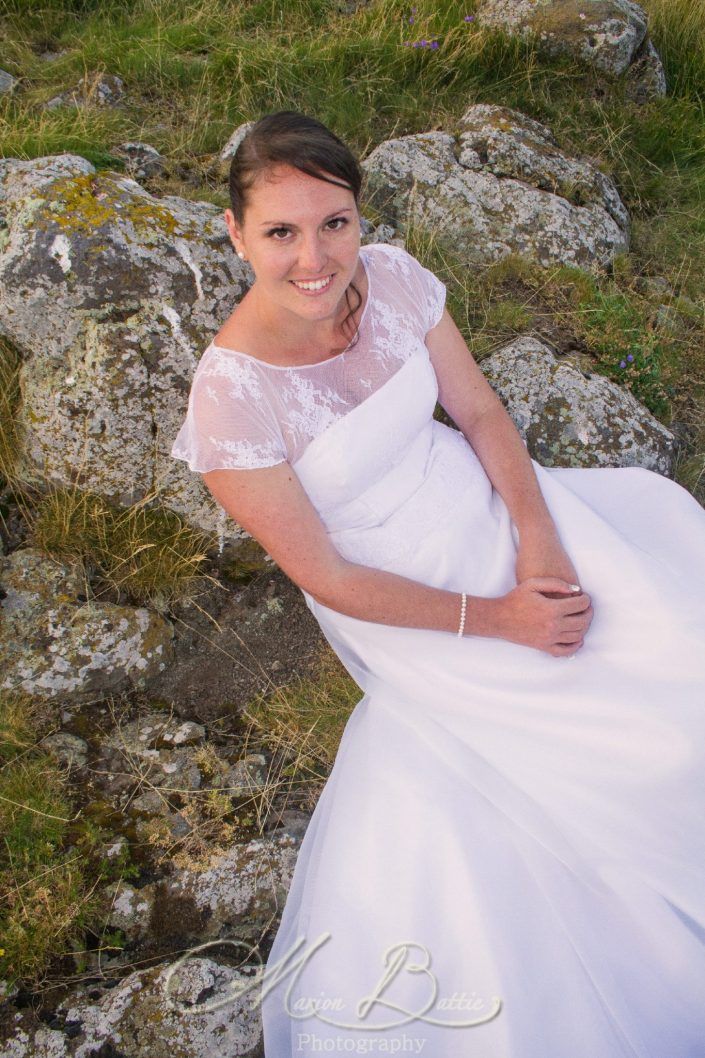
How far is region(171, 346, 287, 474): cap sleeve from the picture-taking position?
2047 millimetres

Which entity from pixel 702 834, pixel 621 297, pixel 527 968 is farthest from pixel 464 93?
pixel 527 968

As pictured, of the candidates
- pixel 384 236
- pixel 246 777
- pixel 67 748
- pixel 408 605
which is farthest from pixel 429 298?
pixel 67 748

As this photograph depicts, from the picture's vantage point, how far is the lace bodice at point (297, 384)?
81.0 inches

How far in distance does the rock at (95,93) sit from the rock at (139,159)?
21.9 inches

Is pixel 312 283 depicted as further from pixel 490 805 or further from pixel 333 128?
pixel 333 128

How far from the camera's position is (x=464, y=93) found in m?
4.73

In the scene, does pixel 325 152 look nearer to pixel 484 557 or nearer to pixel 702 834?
pixel 484 557

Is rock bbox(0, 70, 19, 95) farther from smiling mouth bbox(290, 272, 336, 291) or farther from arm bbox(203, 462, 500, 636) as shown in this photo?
arm bbox(203, 462, 500, 636)

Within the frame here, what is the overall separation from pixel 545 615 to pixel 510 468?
63 cm

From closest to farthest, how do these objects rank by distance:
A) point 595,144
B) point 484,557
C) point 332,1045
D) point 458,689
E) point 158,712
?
1. point 332,1045
2. point 458,689
3. point 484,557
4. point 158,712
5. point 595,144

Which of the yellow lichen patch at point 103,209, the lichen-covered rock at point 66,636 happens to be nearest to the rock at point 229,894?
the lichen-covered rock at point 66,636

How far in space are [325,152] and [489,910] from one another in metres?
1.94

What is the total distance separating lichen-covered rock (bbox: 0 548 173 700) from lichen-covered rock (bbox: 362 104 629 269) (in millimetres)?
2489
